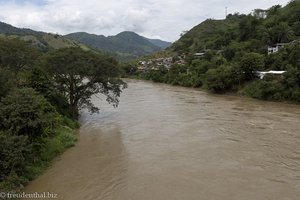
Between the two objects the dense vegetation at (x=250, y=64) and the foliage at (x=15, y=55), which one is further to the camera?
the dense vegetation at (x=250, y=64)

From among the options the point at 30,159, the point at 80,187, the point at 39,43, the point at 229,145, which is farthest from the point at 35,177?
the point at 39,43

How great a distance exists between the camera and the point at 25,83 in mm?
22797

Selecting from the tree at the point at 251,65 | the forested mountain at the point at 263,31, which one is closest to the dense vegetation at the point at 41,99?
the tree at the point at 251,65

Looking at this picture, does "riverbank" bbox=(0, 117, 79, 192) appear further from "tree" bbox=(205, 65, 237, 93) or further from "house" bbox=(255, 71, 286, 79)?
"tree" bbox=(205, 65, 237, 93)

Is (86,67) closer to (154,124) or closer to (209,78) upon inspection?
(154,124)

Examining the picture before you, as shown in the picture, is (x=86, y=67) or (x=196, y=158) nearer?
(x=196, y=158)

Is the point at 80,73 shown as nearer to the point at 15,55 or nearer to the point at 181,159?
the point at 15,55

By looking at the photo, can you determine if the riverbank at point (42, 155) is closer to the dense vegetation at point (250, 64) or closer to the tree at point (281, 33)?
the dense vegetation at point (250, 64)

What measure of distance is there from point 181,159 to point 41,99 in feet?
23.2

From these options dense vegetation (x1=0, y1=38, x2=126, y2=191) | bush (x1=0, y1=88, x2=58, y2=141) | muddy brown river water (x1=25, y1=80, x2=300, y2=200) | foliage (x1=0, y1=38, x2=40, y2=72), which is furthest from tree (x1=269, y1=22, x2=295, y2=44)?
bush (x1=0, y1=88, x2=58, y2=141)

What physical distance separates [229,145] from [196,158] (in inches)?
122

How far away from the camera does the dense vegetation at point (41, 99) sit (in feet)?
42.8

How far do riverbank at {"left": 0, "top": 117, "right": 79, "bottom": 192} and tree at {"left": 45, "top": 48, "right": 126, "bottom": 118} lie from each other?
3.70 meters

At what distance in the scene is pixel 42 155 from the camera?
1595 centimetres
